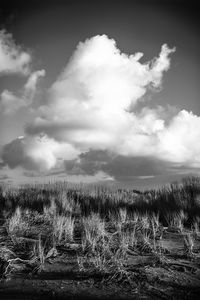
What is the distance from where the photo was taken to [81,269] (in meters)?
4.91

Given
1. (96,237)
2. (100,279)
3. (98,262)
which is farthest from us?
(96,237)

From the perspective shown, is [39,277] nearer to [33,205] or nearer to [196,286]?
[196,286]

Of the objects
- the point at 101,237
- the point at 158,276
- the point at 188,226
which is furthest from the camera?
the point at 188,226

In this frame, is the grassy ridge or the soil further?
the grassy ridge

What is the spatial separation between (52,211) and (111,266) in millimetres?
5318

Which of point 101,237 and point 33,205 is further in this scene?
point 33,205

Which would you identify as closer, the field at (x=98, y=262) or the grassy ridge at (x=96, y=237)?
the field at (x=98, y=262)

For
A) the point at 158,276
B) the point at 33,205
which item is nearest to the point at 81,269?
the point at 158,276

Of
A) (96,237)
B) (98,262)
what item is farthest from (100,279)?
(96,237)

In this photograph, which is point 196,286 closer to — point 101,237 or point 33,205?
point 101,237

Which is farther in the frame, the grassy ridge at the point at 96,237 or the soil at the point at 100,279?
the grassy ridge at the point at 96,237

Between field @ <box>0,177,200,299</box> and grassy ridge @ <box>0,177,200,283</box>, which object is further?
grassy ridge @ <box>0,177,200,283</box>

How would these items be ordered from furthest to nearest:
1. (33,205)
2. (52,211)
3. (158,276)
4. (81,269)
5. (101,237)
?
1. (33,205)
2. (52,211)
3. (101,237)
4. (81,269)
5. (158,276)

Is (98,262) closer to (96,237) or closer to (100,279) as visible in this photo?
(100,279)
